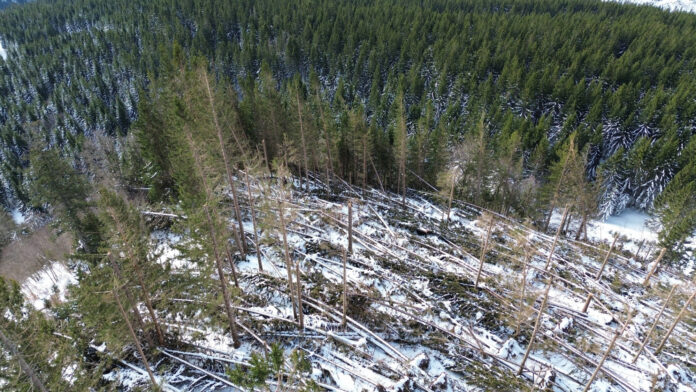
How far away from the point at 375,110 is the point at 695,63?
63811 millimetres

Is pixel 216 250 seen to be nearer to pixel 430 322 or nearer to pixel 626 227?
pixel 430 322

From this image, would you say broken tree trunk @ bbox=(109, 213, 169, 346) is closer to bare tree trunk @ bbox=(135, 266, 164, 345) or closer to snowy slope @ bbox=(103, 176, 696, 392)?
bare tree trunk @ bbox=(135, 266, 164, 345)

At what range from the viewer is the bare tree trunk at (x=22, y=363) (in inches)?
384

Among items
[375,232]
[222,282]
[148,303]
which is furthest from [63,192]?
[375,232]

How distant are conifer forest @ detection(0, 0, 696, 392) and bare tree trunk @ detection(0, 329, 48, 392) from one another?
13 cm

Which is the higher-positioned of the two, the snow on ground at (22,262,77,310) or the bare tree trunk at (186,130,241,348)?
the bare tree trunk at (186,130,241,348)

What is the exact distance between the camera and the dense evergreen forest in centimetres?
3781

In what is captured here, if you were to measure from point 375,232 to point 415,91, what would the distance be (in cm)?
4981

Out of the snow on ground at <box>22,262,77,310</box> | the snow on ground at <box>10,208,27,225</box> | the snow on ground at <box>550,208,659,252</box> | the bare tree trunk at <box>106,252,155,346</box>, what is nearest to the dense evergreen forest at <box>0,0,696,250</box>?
the snow on ground at <box>550,208,659,252</box>

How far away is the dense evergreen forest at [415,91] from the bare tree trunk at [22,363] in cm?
1992

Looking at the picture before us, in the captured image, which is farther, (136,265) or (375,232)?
(375,232)

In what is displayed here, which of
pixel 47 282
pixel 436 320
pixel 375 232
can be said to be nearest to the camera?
pixel 436 320

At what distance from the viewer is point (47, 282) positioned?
105ft

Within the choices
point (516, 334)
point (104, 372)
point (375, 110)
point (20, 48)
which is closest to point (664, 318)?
point (516, 334)
